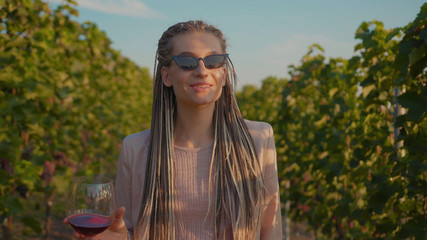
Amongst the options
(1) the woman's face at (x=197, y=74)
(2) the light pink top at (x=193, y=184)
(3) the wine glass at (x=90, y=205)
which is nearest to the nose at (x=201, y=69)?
(1) the woman's face at (x=197, y=74)

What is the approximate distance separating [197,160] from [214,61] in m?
0.52

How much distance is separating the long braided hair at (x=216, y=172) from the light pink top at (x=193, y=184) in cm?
4

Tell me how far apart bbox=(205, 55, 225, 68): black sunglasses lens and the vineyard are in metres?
0.83

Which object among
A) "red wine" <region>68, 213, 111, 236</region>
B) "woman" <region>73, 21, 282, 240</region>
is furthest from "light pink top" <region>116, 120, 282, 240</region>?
"red wine" <region>68, 213, 111, 236</region>

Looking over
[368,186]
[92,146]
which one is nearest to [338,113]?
[368,186]

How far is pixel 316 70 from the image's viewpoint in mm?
5551

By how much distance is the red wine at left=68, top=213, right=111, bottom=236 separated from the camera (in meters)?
1.52

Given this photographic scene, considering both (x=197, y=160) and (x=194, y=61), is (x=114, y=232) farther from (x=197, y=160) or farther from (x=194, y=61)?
(x=194, y=61)

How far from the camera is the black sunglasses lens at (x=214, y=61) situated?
199cm

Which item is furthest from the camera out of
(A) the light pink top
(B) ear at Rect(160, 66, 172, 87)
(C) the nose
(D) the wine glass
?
(B) ear at Rect(160, 66, 172, 87)

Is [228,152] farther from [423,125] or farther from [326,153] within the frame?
[326,153]

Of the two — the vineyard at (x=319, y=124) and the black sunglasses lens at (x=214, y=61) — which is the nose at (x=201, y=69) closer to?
the black sunglasses lens at (x=214, y=61)

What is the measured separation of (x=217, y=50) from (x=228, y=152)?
20.4 inches

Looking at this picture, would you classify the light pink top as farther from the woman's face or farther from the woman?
the woman's face
